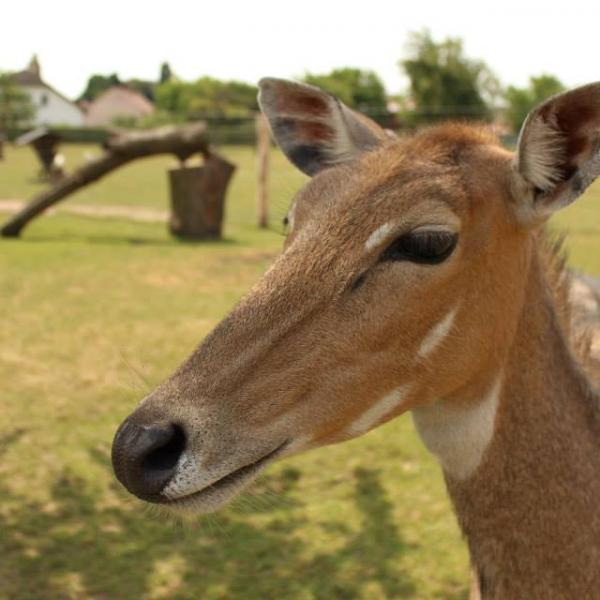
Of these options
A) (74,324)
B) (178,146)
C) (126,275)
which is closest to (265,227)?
(178,146)

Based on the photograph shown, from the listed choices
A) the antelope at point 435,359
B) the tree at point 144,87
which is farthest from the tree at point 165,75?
the antelope at point 435,359

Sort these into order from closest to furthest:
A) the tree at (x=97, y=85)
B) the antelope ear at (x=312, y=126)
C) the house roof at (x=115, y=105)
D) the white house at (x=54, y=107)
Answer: the antelope ear at (x=312, y=126) < the white house at (x=54, y=107) < the house roof at (x=115, y=105) < the tree at (x=97, y=85)

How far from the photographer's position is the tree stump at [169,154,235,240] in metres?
14.8

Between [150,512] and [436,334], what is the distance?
2.76m

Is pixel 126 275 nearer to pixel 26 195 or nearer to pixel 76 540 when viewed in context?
pixel 76 540

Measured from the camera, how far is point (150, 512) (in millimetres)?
4598

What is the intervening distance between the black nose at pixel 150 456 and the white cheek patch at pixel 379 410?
619mm

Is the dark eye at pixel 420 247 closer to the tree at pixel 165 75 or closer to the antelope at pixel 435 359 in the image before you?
the antelope at pixel 435 359

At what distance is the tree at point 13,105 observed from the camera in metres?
56.9

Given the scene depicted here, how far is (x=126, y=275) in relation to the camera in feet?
38.0

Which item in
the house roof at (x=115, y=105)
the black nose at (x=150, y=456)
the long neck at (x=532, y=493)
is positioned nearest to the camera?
the black nose at (x=150, y=456)

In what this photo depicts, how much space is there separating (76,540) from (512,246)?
3.26 m

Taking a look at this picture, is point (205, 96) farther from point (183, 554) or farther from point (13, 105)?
point (183, 554)

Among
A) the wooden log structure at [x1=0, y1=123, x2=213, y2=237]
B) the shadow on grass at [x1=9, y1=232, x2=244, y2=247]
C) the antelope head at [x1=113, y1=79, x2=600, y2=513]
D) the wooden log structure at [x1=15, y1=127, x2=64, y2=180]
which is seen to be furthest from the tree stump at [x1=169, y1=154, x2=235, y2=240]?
the antelope head at [x1=113, y1=79, x2=600, y2=513]
